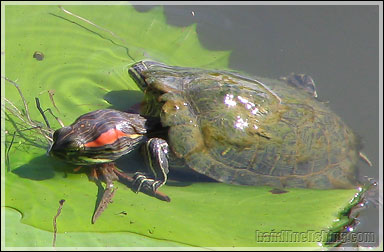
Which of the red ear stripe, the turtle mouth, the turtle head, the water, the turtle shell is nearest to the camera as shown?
the red ear stripe

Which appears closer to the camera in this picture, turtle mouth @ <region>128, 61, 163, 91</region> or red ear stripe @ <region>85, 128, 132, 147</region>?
red ear stripe @ <region>85, 128, 132, 147</region>

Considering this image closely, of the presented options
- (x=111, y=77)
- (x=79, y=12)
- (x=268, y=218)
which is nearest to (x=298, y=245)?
(x=268, y=218)

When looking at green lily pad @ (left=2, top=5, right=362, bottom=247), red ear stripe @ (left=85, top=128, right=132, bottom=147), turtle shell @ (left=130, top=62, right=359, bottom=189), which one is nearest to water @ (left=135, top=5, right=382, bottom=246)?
green lily pad @ (left=2, top=5, right=362, bottom=247)

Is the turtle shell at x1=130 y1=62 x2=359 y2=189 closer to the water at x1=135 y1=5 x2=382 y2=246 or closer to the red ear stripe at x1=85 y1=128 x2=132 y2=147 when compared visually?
the red ear stripe at x1=85 y1=128 x2=132 y2=147

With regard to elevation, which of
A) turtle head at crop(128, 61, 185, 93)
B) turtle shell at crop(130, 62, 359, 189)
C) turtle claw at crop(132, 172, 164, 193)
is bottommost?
turtle claw at crop(132, 172, 164, 193)

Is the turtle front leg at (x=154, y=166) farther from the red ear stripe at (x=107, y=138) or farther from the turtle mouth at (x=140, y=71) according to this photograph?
the turtle mouth at (x=140, y=71)

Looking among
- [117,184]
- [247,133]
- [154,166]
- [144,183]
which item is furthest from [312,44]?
[117,184]

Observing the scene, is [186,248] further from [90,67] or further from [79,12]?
[79,12]
